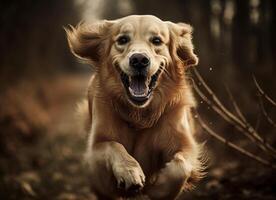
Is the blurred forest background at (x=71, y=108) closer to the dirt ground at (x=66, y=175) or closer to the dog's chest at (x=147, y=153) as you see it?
the dirt ground at (x=66, y=175)

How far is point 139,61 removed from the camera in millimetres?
4320

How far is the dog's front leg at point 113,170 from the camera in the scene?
4.07m

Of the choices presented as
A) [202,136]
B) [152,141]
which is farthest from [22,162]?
[152,141]

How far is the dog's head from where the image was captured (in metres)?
4.45

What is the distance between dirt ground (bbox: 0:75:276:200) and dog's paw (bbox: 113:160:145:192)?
7.12ft

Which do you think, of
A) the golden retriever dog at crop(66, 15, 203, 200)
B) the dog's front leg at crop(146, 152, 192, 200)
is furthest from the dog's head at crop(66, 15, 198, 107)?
the dog's front leg at crop(146, 152, 192, 200)

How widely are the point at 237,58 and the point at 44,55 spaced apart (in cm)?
579

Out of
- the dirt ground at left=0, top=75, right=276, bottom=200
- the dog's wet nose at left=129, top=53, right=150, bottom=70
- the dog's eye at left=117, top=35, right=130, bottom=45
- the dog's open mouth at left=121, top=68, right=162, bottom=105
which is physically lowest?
the dirt ground at left=0, top=75, right=276, bottom=200

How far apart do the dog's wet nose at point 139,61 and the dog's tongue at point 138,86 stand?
14 centimetres

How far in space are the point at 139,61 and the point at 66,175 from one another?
4.31m

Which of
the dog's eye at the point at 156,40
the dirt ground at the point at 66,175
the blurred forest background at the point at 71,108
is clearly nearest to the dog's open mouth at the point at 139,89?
the dog's eye at the point at 156,40

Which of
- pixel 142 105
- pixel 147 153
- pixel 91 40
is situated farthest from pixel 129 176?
pixel 91 40

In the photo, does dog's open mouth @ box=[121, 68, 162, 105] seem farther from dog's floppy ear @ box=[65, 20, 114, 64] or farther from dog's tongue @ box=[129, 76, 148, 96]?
dog's floppy ear @ box=[65, 20, 114, 64]

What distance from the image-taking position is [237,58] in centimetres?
1095
